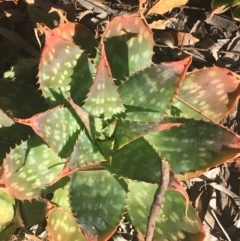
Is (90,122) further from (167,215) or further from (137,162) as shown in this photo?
(167,215)

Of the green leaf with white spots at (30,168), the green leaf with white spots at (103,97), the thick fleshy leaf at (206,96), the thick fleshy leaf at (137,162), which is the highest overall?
the green leaf with white spots at (103,97)

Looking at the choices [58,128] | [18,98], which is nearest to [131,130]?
[58,128]

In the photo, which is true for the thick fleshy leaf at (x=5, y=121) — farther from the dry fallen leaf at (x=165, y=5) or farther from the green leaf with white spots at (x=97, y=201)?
the dry fallen leaf at (x=165, y=5)

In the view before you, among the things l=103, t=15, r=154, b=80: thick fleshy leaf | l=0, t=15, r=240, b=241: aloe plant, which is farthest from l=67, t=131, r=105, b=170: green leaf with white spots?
l=103, t=15, r=154, b=80: thick fleshy leaf

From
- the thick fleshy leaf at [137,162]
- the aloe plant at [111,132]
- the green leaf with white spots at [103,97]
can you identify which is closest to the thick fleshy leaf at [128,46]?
the aloe plant at [111,132]

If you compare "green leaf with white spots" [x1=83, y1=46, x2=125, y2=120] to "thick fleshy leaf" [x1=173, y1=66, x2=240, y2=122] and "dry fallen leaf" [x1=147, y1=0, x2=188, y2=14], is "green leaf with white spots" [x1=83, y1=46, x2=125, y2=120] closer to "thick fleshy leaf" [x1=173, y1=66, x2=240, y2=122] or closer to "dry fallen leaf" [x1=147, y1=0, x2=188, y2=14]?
"thick fleshy leaf" [x1=173, y1=66, x2=240, y2=122]

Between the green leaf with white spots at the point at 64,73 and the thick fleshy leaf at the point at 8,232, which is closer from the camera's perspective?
the green leaf with white spots at the point at 64,73
